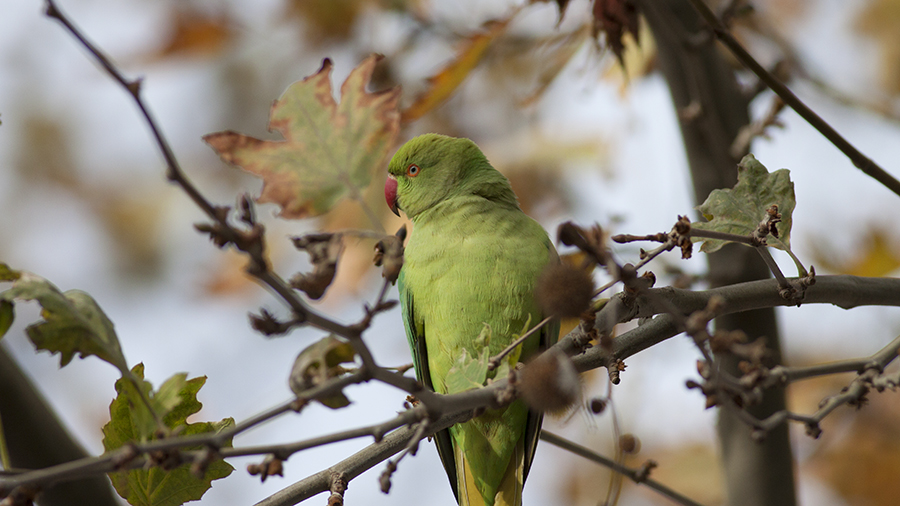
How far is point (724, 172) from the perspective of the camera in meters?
2.52

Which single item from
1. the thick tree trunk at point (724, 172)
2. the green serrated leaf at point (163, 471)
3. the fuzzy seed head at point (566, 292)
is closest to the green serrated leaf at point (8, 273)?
the green serrated leaf at point (163, 471)

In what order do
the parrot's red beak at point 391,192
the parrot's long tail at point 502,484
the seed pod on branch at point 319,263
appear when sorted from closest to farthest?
the seed pod on branch at point 319,263
the parrot's long tail at point 502,484
the parrot's red beak at point 391,192

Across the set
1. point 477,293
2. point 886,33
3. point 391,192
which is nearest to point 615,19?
point 477,293

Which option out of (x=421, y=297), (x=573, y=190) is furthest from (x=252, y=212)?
(x=573, y=190)

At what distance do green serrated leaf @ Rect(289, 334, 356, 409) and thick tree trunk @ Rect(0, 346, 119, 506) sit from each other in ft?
4.30

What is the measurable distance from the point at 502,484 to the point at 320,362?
1459 millimetres

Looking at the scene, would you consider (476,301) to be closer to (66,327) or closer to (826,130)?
(826,130)

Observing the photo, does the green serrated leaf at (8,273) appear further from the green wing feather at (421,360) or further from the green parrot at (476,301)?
the green wing feather at (421,360)

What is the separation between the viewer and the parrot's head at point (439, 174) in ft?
7.86

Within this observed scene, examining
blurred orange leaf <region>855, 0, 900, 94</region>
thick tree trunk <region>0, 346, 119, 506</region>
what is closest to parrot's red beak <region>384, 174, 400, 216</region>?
thick tree trunk <region>0, 346, 119, 506</region>

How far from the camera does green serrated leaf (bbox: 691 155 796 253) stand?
47.2 inches

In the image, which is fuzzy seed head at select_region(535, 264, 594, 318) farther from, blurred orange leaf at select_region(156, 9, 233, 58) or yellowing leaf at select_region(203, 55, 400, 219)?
blurred orange leaf at select_region(156, 9, 233, 58)

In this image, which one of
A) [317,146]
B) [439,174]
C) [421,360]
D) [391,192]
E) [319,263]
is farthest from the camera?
[391,192]

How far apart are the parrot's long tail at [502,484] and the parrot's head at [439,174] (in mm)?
832
